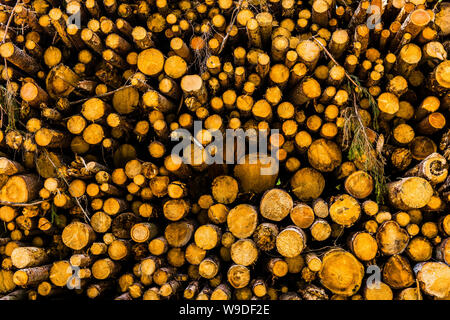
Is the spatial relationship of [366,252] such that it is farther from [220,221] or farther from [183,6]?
[183,6]

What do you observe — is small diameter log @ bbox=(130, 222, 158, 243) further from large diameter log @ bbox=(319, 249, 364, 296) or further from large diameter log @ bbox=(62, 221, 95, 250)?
large diameter log @ bbox=(319, 249, 364, 296)

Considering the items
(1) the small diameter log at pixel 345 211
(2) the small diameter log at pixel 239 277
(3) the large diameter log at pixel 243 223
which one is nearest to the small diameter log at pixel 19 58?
(3) the large diameter log at pixel 243 223

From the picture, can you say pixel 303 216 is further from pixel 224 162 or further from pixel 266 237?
pixel 224 162

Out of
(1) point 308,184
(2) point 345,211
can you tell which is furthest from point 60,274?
(2) point 345,211

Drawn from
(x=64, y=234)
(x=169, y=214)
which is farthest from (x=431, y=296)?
(x=64, y=234)

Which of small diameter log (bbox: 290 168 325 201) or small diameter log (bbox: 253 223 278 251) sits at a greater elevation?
small diameter log (bbox: 290 168 325 201)

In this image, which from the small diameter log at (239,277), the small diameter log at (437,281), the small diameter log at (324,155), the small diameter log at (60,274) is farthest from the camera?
the small diameter log at (324,155)

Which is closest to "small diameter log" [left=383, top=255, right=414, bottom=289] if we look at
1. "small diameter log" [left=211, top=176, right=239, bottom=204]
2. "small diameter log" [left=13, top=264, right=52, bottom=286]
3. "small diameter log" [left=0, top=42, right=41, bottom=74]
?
"small diameter log" [left=211, top=176, right=239, bottom=204]

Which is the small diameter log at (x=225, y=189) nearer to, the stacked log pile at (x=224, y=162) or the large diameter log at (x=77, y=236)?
the stacked log pile at (x=224, y=162)
